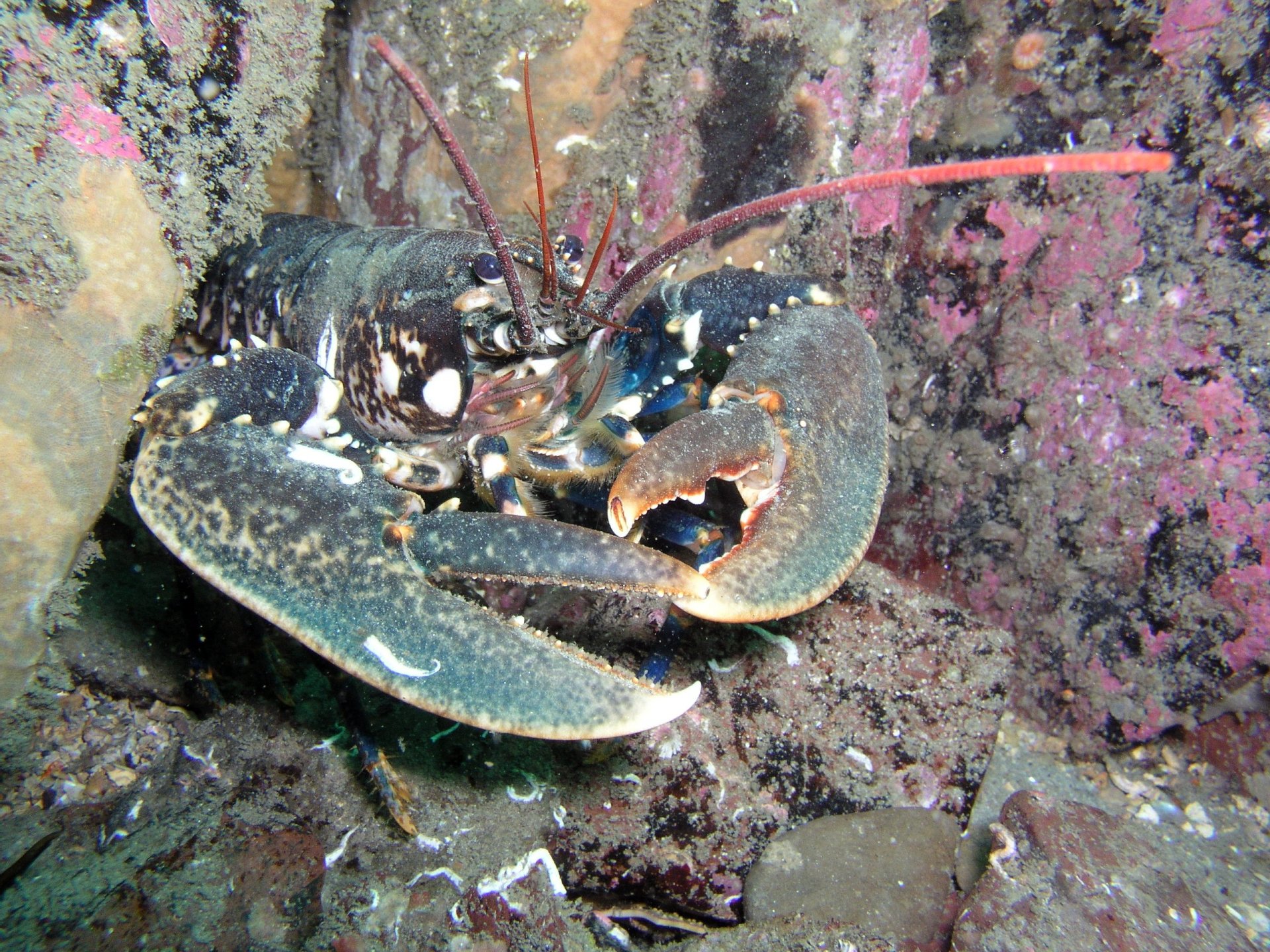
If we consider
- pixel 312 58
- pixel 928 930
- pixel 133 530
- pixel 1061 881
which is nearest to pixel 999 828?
pixel 1061 881

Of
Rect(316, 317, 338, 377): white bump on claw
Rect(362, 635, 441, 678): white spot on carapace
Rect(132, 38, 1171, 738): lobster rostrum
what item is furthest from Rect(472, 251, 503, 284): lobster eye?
Rect(362, 635, 441, 678): white spot on carapace

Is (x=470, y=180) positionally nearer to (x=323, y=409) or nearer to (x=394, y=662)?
(x=323, y=409)

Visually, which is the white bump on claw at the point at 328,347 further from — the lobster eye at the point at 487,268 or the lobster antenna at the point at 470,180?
the lobster antenna at the point at 470,180

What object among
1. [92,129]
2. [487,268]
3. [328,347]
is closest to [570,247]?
[487,268]

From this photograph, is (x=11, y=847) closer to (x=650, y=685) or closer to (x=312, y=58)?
(x=650, y=685)

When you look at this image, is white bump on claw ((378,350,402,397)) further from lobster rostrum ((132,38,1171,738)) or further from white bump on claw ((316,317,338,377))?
white bump on claw ((316,317,338,377))

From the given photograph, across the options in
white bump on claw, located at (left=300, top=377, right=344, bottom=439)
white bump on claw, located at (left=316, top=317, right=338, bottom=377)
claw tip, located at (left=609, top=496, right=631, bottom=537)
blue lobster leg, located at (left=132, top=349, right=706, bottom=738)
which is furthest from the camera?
white bump on claw, located at (left=316, top=317, right=338, bottom=377)
